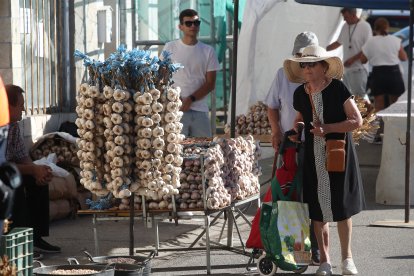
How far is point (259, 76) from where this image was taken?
49.4 feet

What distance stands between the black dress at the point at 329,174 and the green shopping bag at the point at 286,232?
160 millimetres

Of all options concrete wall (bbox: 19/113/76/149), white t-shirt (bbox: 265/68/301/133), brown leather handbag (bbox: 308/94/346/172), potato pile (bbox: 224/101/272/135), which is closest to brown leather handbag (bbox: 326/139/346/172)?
brown leather handbag (bbox: 308/94/346/172)

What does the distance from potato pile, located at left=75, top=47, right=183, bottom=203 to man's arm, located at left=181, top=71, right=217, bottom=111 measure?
3303 millimetres

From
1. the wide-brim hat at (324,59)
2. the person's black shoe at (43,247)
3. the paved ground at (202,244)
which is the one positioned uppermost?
the wide-brim hat at (324,59)

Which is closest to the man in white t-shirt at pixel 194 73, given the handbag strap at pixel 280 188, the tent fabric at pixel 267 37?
the handbag strap at pixel 280 188

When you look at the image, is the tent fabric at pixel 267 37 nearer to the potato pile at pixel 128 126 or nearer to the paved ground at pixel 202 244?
the paved ground at pixel 202 244

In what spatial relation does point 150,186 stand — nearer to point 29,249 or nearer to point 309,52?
point 29,249

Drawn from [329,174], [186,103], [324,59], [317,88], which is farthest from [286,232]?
[186,103]

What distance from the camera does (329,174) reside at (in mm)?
7980

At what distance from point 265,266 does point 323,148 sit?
3.17 feet

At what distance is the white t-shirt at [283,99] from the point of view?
9139mm

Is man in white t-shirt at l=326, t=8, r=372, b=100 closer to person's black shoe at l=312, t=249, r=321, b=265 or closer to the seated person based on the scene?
person's black shoe at l=312, t=249, r=321, b=265

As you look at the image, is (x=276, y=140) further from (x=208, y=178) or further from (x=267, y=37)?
(x=267, y=37)

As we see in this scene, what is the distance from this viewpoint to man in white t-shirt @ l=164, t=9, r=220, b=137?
11.1 meters
